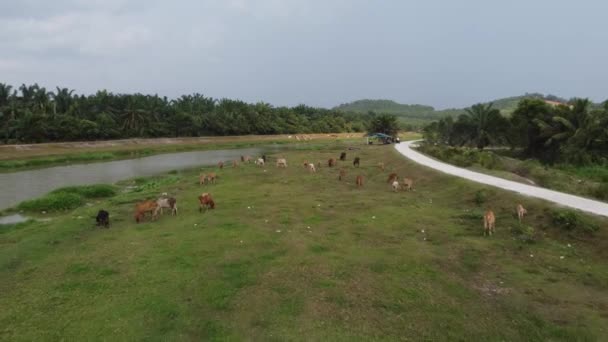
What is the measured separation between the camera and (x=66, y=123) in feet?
202

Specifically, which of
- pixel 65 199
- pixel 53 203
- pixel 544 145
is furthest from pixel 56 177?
pixel 544 145

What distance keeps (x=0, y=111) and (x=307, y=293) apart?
7078cm

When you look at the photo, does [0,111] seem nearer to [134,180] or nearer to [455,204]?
[134,180]

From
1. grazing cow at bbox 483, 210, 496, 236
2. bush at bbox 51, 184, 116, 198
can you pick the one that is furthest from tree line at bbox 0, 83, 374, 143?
grazing cow at bbox 483, 210, 496, 236

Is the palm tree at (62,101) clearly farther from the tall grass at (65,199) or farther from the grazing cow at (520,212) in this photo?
the grazing cow at (520,212)

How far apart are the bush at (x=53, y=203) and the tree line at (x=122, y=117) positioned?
148 ft

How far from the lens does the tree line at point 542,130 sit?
102 ft

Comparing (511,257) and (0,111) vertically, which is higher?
(0,111)

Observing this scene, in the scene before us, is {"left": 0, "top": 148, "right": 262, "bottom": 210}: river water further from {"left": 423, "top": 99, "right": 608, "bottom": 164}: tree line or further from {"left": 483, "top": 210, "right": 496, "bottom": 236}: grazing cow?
{"left": 423, "top": 99, "right": 608, "bottom": 164}: tree line

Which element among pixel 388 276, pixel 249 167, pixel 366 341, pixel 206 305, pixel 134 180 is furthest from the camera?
pixel 249 167

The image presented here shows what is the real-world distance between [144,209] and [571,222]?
50.2ft

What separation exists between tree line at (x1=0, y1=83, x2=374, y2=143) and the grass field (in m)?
52.5

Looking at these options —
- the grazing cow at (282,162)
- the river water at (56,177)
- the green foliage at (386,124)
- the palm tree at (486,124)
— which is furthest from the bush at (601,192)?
the green foliage at (386,124)

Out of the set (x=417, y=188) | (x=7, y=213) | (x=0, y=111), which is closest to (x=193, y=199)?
(x=7, y=213)
